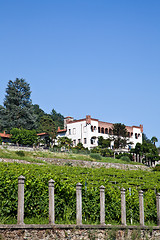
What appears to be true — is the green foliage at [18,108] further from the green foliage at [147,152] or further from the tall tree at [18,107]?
the green foliage at [147,152]

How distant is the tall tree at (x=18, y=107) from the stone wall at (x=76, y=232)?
216ft

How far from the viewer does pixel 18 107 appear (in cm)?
8244

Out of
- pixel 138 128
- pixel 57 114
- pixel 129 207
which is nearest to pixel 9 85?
pixel 138 128

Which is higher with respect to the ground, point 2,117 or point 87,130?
point 2,117

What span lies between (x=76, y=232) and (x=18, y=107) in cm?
7134

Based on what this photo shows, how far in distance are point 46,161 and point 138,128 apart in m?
48.4

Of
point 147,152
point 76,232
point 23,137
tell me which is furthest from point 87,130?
point 76,232

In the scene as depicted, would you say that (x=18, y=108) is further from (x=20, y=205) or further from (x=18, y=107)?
(x=20, y=205)

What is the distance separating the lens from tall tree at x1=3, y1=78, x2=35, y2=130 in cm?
8119

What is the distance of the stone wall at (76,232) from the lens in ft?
34.9

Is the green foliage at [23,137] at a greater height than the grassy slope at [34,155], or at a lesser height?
greater

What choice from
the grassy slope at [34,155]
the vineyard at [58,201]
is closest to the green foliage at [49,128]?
the grassy slope at [34,155]

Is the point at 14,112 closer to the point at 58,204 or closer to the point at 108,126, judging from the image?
the point at 108,126

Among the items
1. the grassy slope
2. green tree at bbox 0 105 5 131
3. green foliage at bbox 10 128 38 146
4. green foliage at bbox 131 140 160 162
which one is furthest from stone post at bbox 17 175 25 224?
green tree at bbox 0 105 5 131
